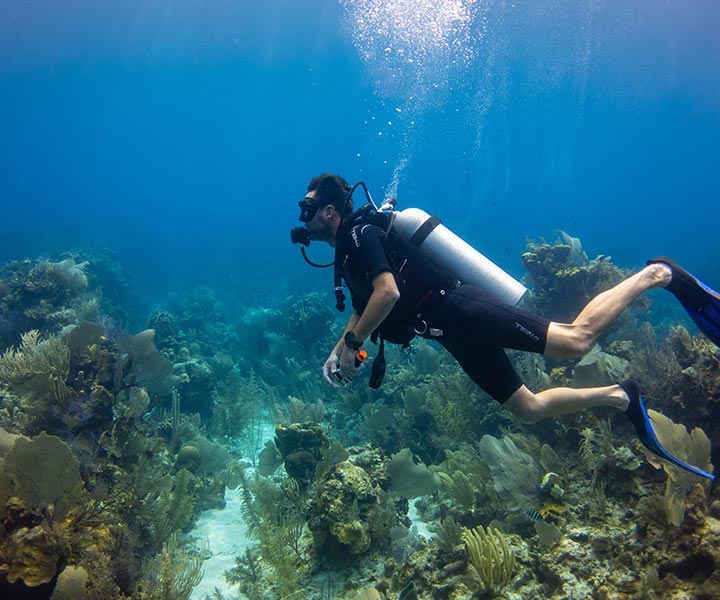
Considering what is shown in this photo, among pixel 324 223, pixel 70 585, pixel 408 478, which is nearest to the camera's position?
pixel 70 585

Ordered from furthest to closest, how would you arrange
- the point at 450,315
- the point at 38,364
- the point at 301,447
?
the point at 38,364 → the point at 301,447 → the point at 450,315

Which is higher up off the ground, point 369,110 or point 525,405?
point 369,110

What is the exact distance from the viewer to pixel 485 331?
3.37 meters

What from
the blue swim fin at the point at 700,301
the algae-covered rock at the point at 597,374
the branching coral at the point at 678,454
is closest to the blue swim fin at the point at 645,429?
the branching coral at the point at 678,454

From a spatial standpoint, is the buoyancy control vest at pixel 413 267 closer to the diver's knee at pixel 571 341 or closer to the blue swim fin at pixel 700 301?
the diver's knee at pixel 571 341

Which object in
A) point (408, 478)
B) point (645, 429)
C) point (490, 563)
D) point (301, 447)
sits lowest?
point (490, 563)

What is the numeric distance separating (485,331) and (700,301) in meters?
1.85

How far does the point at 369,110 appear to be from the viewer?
116 meters

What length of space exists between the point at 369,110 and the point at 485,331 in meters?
127

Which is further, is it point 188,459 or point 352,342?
point 188,459

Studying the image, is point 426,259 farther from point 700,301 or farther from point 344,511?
point 344,511

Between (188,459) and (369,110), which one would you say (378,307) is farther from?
(369,110)

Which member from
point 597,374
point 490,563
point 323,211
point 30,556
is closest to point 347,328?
point 323,211

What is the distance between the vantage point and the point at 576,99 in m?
84.9
